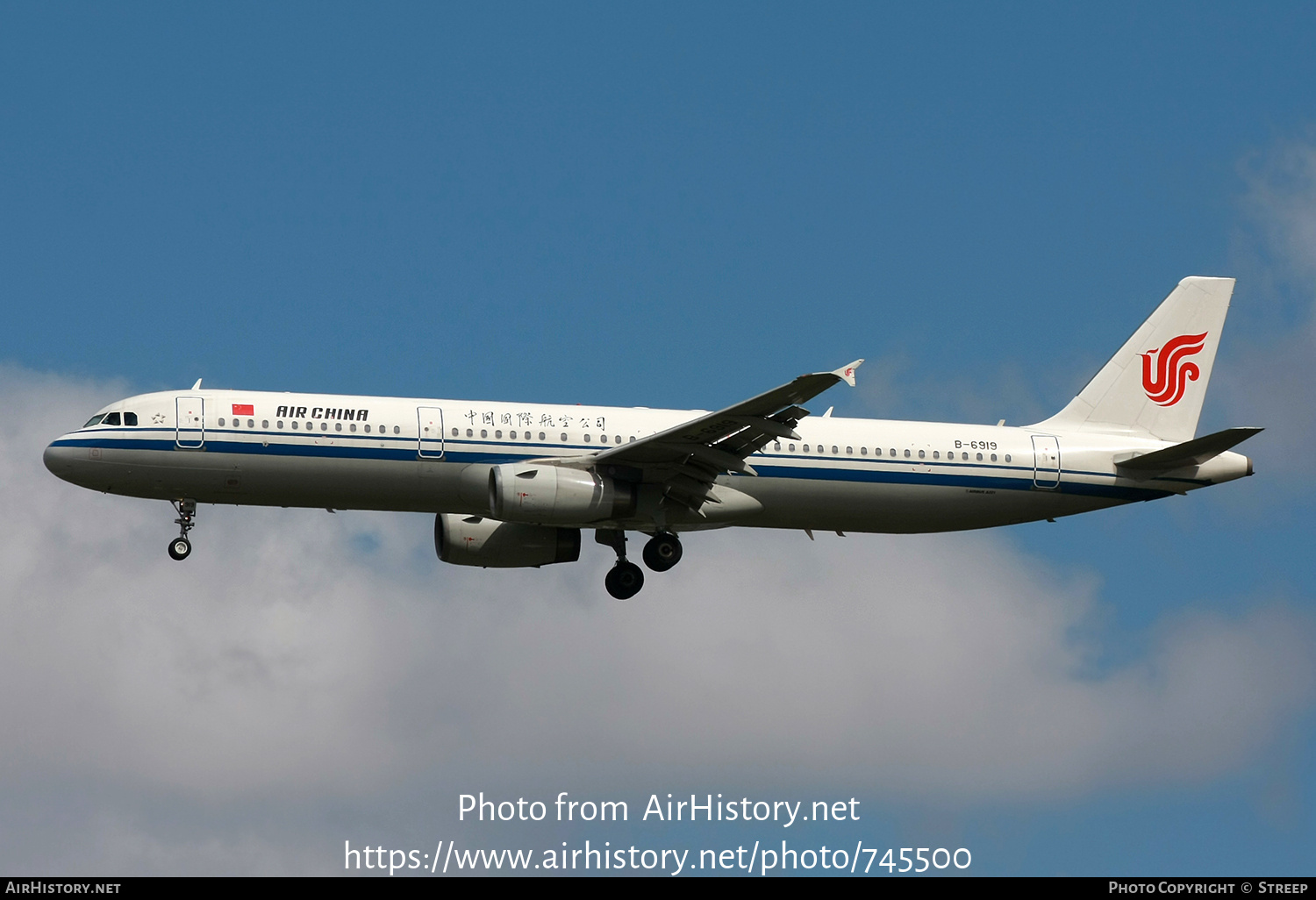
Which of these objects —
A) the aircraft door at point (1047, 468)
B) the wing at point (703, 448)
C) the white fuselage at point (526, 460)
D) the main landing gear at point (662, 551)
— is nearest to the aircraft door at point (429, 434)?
the white fuselage at point (526, 460)

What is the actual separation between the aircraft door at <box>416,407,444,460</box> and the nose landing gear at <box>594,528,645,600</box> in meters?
5.47

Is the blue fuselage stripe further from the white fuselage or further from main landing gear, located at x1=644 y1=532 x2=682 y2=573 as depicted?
main landing gear, located at x1=644 y1=532 x2=682 y2=573

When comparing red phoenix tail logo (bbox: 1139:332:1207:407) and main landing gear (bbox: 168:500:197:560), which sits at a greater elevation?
red phoenix tail logo (bbox: 1139:332:1207:407)

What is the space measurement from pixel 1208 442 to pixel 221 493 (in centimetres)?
2532

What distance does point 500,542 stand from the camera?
4828cm

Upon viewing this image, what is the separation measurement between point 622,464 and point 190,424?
1070 centimetres

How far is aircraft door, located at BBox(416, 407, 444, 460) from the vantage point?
43562 mm

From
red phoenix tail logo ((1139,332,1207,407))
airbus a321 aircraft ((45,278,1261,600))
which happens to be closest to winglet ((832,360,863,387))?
airbus a321 aircraft ((45,278,1261,600))

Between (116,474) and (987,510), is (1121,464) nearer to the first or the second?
(987,510)

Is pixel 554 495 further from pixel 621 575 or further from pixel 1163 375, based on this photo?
pixel 1163 375

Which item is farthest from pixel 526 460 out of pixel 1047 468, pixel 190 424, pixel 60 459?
pixel 1047 468

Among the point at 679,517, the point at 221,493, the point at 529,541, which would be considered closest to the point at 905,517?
the point at 679,517

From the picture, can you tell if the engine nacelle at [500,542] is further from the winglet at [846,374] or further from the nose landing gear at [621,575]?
the winglet at [846,374]

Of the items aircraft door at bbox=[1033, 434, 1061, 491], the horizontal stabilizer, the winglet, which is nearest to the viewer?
the winglet
